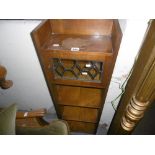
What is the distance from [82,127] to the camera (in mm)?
1472

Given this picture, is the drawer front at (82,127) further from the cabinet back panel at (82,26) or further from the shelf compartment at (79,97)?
the cabinet back panel at (82,26)

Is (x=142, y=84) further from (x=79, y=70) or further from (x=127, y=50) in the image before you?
(x=79, y=70)

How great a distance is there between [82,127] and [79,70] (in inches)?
30.7

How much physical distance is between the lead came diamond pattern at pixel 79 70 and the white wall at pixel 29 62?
0.40 ft

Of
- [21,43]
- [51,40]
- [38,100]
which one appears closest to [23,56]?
[21,43]

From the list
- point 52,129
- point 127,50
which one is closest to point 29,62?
point 52,129

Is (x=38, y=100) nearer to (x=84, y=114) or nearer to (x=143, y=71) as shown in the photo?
(x=84, y=114)

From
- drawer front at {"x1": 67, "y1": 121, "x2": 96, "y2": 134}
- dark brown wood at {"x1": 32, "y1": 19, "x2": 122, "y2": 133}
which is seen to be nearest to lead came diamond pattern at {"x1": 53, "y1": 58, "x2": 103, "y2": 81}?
dark brown wood at {"x1": 32, "y1": 19, "x2": 122, "y2": 133}

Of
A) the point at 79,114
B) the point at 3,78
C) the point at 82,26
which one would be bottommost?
the point at 79,114

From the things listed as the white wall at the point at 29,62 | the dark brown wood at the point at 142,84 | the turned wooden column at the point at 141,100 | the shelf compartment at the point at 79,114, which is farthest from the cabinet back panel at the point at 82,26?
the shelf compartment at the point at 79,114

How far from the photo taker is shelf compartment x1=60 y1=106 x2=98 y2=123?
1.30 metres
